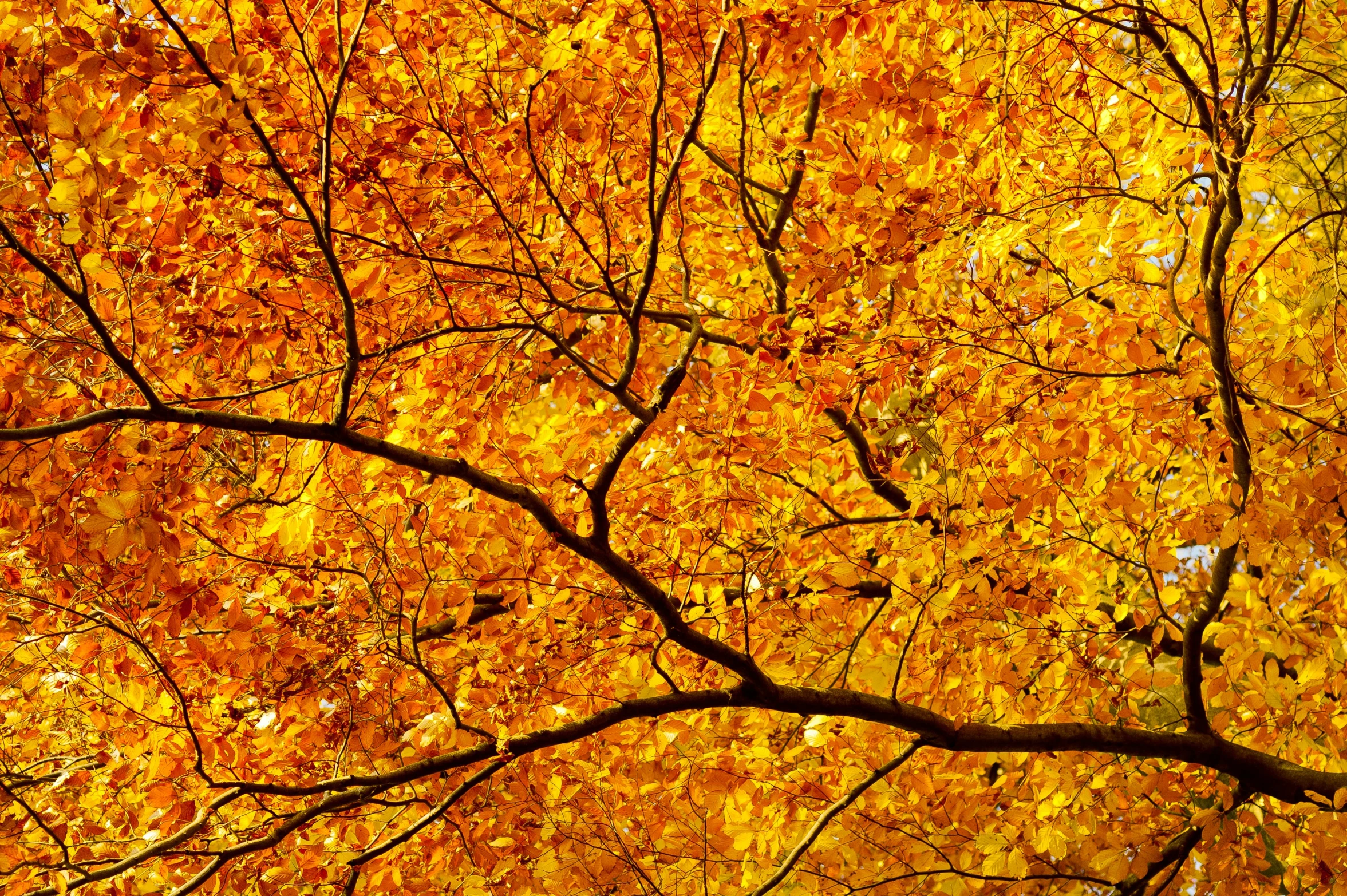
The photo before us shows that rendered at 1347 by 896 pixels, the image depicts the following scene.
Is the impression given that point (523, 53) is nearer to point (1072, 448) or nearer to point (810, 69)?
point (810, 69)

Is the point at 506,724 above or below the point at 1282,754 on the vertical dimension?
below

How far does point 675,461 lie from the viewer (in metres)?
4.98

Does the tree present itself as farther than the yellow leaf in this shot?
Yes

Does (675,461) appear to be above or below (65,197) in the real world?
above

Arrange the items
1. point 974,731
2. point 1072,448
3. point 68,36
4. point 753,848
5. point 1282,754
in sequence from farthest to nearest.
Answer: point 1282,754
point 753,848
point 1072,448
point 974,731
point 68,36

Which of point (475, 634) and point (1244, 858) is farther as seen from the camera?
point (475, 634)

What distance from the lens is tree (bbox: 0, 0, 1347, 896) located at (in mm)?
3777

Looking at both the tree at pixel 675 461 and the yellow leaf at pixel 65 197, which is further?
the tree at pixel 675 461

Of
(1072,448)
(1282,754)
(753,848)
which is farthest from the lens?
(1282,754)

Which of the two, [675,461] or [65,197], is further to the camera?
[675,461]

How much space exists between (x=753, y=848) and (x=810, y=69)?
11.4ft

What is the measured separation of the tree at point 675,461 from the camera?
3.78 metres

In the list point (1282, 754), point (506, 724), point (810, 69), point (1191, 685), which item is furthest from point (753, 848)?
point (810, 69)

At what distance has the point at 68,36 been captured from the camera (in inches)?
125
